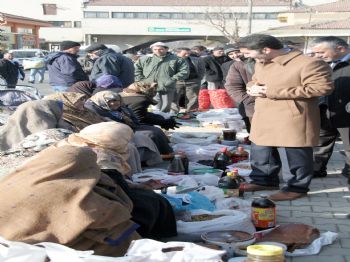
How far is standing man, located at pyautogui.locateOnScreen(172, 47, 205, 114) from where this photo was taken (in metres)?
12.1

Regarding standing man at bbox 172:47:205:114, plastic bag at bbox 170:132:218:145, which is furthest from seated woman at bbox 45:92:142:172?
standing man at bbox 172:47:205:114

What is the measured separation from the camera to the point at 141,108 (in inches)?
304

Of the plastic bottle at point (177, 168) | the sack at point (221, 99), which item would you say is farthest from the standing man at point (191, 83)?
the plastic bottle at point (177, 168)

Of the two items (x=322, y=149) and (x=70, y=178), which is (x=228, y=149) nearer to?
(x=322, y=149)

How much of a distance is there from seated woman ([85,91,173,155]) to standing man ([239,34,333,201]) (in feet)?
6.52

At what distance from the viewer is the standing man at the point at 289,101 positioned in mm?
4954

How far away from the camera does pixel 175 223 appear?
4109mm

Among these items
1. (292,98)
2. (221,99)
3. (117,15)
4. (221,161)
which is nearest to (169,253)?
(292,98)

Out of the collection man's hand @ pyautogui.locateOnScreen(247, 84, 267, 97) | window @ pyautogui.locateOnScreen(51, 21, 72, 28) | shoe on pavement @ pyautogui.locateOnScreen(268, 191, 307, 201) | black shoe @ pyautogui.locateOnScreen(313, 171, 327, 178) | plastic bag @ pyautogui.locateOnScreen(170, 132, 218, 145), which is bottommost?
window @ pyautogui.locateOnScreen(51, 21, 72, 28)

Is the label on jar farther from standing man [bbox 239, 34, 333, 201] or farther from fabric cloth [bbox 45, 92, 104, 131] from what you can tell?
fabric cloth [bbox 45, 92, 104, 131]

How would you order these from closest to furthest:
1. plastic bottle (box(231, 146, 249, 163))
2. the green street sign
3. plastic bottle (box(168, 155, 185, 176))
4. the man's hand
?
the man's hand < plastic bottle (box(168, 155, 185, 176)) < plastic bottle (box(231, 146, 249, 163)) < the green street sign

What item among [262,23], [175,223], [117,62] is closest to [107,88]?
[117,62]

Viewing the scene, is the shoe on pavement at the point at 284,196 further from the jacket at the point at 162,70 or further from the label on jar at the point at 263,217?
the jacket at the point at 162,70

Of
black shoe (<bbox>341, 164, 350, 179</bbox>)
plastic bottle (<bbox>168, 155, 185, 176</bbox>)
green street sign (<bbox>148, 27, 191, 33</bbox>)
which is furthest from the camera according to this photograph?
green street sign (<bbox>148, 27, 191, 33</bbox>)
